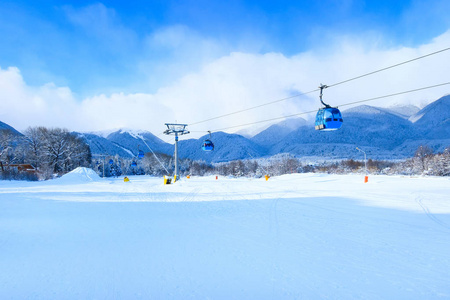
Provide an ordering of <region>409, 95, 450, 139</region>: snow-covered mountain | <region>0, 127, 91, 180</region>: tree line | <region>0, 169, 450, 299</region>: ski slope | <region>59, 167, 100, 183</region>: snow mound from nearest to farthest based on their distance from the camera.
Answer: <region>0, 169, 450, 299</region>: ski slope, <region>59, 167, 100, 183</region>: snow mound, <region>0, 127, 91, 180</region>: tree line, <region>409, 95, 450, 139</region>: snow-covered mountain

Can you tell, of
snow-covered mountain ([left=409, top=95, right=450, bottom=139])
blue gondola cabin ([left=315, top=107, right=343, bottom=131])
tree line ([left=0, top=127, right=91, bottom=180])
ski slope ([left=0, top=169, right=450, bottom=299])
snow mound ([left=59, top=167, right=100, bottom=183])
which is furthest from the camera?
snow-covered mountain ([left=409, top=95, right=450, bottom=139])

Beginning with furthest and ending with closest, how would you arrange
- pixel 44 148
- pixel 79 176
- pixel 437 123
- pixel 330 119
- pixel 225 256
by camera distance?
pixel 437 123 < pixel 44 148 < pixel 79 176 < pixel 330 119 < pixel 225 256

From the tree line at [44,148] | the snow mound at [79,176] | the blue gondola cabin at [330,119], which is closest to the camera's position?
the blue gondola cabin at [330,119]

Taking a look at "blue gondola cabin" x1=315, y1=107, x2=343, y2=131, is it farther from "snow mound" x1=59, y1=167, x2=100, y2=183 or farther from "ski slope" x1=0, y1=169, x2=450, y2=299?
"snow mound" x1=59, y1=167, x2=100, y2=183

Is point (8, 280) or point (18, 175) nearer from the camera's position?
point (8, 280)

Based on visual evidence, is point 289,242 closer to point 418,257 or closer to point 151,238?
point 418,257

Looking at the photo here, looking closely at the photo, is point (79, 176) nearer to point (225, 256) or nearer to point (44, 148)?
point (44, 148)

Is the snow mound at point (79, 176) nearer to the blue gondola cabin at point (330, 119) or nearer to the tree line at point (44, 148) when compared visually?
the tree line at point (44, 148)

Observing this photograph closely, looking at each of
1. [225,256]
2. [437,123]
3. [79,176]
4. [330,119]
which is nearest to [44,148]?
[79,176]

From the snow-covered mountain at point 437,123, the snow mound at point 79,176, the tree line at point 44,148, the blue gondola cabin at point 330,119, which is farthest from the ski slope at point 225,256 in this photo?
the snow-covered mountain at point 437,123

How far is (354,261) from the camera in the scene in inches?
193

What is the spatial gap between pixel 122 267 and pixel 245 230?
3.54 m

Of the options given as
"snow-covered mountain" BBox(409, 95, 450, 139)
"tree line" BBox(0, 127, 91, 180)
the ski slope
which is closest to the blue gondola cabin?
the ski slope

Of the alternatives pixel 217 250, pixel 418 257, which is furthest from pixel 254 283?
pixel 418 257
